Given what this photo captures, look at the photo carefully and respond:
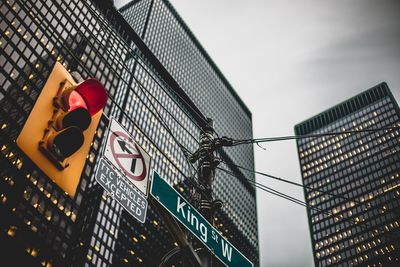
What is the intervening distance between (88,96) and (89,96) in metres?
0.01

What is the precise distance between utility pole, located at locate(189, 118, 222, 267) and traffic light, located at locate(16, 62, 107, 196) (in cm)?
385

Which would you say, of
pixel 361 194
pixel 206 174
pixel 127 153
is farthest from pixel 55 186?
pixel 361 194

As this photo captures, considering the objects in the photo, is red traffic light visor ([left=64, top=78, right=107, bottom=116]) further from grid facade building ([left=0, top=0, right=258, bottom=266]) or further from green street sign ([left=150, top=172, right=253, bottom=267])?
grid facade building ([left=0, top=0, right=258, bottom=266])

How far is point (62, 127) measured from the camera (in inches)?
168

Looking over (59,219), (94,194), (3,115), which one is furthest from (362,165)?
(3,115)

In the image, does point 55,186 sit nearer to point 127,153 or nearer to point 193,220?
point 193,220

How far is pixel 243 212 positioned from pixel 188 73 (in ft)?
220

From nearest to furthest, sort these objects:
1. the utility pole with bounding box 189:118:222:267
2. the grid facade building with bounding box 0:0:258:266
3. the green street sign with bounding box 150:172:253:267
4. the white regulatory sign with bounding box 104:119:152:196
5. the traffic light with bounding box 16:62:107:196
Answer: the traffic light with bounding box 16:62:107:196 → the white regulatory sign with bounding box 104:119:152:196 → the green street sign with bounding box 150:172:253:267 → the utility pole with bounding box 189:118:222:267 → the grid facade building with bounding box 0:0:258:266

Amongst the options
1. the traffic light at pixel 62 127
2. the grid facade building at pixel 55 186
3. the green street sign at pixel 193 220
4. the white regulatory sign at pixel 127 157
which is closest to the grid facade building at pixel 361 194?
the grid facade building at pixel 55 186

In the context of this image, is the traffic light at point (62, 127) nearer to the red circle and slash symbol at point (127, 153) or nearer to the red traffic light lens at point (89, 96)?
the red traffic light lens at point (89, 96)

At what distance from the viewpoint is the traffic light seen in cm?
404

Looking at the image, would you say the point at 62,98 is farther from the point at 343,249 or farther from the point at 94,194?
the point at 343,249

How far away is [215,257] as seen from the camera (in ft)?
24.6


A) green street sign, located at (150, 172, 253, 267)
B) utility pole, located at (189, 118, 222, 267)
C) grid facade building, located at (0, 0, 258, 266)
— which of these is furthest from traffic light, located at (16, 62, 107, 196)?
grid facade building, located at (0, 0, 258, 266)
